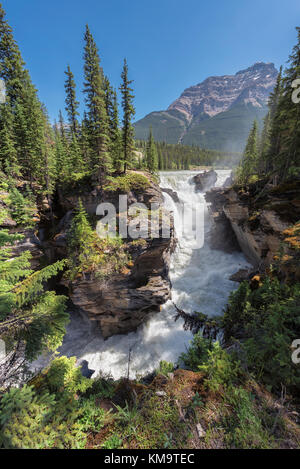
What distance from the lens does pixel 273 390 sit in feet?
13.9

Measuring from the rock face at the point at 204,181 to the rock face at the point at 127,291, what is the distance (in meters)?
35.1

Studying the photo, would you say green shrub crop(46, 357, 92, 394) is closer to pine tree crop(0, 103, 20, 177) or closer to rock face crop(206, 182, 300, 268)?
rock face crop(206, 182, 300, 268)

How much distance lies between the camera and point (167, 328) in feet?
45.0

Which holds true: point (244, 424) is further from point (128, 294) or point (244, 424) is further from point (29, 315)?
point (128, 294)

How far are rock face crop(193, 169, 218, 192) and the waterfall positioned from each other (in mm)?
27335

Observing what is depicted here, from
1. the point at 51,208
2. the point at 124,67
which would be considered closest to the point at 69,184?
the point at 51,208

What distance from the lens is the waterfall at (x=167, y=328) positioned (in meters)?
11.7

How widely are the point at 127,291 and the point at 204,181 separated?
A: 42.3 m

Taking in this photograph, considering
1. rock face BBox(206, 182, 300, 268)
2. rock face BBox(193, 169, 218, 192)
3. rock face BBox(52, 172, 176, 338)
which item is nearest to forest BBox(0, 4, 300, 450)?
rock face BBox(206, 182, 300, 268)

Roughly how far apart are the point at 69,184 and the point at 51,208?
10.8 ft

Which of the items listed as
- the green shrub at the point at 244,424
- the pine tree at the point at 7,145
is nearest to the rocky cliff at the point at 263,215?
the green shrub at the point at 244,424

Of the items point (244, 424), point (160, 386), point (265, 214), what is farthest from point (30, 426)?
point (265, 214)

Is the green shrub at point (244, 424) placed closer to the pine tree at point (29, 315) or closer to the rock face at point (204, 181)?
the pine tree at point (29, 315)

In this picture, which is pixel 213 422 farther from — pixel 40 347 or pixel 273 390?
pixel 40 347
